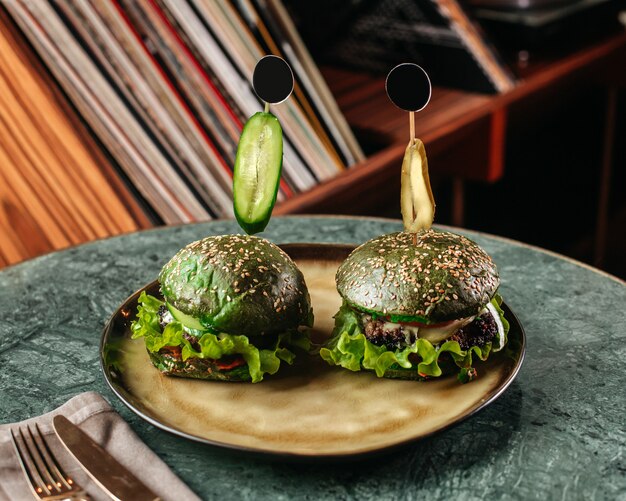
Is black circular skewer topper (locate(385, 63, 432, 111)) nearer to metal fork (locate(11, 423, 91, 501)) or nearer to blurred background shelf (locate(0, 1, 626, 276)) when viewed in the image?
metal fork (locate(11, 423, 91, 501))

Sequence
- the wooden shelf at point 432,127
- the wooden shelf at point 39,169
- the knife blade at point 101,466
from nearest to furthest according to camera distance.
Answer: the knife blade at point 101,466
the wooden shelf at point 39,169
the wooden shelf at point 432,127

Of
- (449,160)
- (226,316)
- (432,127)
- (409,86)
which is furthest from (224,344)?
(449,160)

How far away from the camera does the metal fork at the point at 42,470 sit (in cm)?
101

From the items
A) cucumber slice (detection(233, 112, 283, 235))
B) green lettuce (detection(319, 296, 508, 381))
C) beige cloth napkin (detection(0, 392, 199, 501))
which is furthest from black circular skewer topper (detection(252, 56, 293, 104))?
beige cloth napkin (detection(0, 392, 199, 501))

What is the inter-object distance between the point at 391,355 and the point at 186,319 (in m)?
0.30

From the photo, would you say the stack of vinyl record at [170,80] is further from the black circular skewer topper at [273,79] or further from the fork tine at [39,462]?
the fork tine at [39,462]

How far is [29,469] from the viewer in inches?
41.3

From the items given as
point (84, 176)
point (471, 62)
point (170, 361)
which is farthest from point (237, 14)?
point (170, 361)

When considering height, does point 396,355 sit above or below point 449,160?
above

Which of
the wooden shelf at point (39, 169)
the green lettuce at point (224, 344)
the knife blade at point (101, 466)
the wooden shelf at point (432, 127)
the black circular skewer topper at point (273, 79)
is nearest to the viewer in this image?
the knife blade at point (101, 466)

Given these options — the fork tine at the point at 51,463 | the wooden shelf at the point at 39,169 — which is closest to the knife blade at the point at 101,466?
the fork tine at the point at 51,463

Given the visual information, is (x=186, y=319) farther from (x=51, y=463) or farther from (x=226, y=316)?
(x=51, y=463)

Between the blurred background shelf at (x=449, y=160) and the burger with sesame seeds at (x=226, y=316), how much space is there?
843mm

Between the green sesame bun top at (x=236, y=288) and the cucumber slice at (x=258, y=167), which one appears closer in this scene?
the green sesame bun top at (x=236, y=288)
